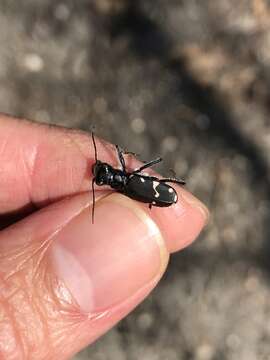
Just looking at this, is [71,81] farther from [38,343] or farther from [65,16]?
[38,343]

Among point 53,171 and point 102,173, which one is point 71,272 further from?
point 53,171

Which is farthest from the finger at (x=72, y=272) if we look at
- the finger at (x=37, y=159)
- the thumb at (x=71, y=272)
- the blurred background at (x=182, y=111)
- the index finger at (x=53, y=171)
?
the blurred background at (x=182, y=111)

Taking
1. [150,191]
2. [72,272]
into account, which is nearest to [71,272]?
[72,272]

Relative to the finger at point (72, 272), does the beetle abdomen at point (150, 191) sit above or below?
above

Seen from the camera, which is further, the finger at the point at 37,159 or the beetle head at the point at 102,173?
the finger at the point at 37,159

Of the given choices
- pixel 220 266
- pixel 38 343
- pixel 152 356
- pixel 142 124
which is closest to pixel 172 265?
pixel 220 266

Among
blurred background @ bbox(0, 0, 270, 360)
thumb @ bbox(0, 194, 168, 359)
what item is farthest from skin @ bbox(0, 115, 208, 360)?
blurred background @ bbox(0, 0, 270, 360)

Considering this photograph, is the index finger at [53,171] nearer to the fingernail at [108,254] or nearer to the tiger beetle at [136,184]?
the tiger beetle at [136,184]

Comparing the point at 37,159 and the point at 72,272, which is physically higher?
the point at 72,272
